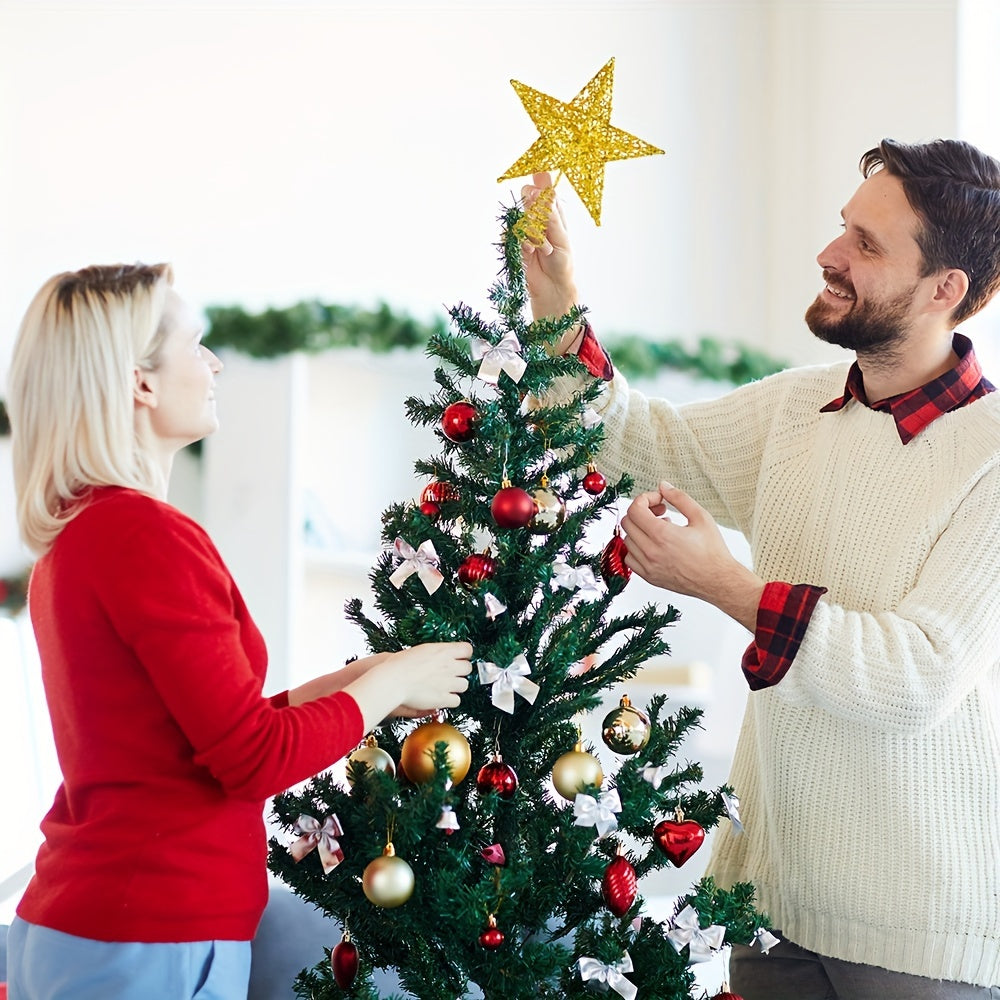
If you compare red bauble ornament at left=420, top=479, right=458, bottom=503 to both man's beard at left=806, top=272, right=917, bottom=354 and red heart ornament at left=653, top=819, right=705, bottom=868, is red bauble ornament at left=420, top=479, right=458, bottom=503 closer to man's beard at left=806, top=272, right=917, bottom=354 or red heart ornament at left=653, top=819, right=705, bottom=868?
red heart ornament at left=653, top=819, right=705, bottom=868

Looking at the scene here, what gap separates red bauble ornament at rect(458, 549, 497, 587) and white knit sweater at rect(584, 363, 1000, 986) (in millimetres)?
423

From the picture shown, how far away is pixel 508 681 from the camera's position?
124 cm

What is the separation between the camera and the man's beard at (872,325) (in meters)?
1.59

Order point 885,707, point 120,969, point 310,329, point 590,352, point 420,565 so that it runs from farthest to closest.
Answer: point 310,329
point 590,352
point 885,707
point 420,565
point 120,969

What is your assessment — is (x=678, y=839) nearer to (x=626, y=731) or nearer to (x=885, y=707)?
(x=626, y=731)

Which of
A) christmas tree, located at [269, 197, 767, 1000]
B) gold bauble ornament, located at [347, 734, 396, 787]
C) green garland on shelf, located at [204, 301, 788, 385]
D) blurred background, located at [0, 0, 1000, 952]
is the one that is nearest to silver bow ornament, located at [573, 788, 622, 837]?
christmas tree, located at [269, 197, 767, 1000]

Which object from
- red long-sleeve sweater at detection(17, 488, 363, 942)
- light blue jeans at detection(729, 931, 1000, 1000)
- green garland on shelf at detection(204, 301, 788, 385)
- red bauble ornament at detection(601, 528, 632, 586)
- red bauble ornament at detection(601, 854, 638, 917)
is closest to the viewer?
red long-sleeve sweater at detection(17, 488, 363, 942)

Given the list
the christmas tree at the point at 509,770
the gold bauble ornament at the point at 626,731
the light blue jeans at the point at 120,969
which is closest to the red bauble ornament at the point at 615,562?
the christmas tree at the point at 509,770

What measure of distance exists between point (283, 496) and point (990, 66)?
238cm

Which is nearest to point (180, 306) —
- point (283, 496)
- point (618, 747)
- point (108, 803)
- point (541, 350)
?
point (541, 350)

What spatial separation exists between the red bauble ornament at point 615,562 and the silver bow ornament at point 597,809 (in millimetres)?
265

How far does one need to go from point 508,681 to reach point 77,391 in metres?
0.57

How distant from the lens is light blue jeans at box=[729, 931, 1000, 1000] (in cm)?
149

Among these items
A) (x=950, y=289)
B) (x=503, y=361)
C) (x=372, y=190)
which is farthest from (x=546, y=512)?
(x=372, y=190)
